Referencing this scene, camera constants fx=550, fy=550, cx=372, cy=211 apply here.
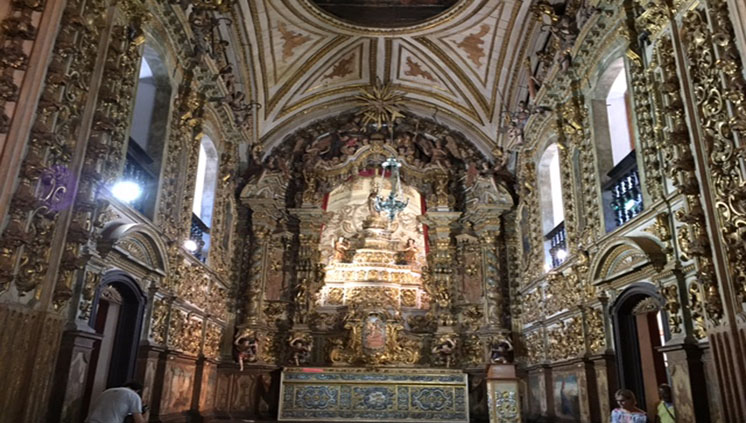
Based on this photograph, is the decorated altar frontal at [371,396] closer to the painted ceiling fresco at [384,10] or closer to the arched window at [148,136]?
the arched window at [148,136]

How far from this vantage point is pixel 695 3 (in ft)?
21.1

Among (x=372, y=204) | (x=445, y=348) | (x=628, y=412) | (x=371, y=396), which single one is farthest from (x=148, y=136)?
(x=445, y=348)

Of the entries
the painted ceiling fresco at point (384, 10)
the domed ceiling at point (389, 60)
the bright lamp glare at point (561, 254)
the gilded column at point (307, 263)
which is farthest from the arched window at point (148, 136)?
the bright lamp glare at point (561, 254)

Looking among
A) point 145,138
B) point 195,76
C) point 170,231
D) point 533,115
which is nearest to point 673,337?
point 533,115

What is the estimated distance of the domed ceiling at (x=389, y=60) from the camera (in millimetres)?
12227

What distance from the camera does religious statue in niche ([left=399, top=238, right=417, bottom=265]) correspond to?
46.0 feet

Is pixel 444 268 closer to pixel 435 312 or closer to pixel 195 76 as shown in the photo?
pixel 435 312

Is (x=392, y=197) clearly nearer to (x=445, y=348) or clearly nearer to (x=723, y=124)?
(x=445, y=348)

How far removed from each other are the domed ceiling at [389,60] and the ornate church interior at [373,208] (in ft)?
0.21

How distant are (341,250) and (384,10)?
5927 millimetres

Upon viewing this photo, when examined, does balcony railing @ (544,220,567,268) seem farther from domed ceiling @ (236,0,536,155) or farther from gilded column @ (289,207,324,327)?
gilded column @ (289,207,324,327)

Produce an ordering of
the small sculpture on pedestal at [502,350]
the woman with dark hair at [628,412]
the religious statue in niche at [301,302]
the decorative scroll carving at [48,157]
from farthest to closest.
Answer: the religious statue in niche at [301,302]
the small sculpture on pedestal at [502,350]
the woman with dark hair at [628,412]
the decorative scroll carving at [48,157]

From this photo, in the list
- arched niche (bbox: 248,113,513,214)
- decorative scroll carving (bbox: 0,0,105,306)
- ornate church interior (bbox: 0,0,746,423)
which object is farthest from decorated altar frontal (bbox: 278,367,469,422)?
decorative scroll carving (bbox: 0,0,105,306)

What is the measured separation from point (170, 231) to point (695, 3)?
7.89 m
